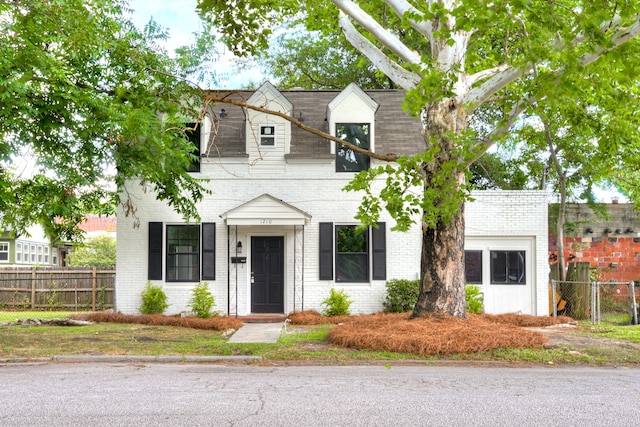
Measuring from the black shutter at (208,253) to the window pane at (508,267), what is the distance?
764 centimetres

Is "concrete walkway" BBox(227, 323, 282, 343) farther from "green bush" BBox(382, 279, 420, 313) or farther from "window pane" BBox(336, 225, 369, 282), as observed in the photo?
"green bush" BBox(382, 279, 420, 313)

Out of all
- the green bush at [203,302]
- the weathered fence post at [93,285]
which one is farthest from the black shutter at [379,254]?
the weathered fence post at [93,285]

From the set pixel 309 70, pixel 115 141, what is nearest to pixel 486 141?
pixel 115 141

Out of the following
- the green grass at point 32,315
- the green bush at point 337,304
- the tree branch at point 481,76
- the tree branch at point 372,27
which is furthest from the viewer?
the green grass at point 32,315

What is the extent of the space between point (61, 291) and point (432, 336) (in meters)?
15.1

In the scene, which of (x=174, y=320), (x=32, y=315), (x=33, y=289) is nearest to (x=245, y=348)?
(x=174, y=320)

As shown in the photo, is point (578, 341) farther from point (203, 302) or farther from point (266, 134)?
point (266, 134)

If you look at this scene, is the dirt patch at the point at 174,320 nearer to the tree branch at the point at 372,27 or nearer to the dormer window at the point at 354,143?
the dormer window at the point at 354,143

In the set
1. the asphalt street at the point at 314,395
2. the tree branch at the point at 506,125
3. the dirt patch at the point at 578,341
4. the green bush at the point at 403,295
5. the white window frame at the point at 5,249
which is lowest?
the dirt patch at the point at 578,341

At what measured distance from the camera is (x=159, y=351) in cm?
1044

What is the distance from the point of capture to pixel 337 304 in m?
15.6

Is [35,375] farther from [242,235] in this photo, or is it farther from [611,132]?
[611,132]

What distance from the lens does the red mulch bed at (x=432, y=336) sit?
10016mm

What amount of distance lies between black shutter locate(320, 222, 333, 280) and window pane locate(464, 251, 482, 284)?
377cm
